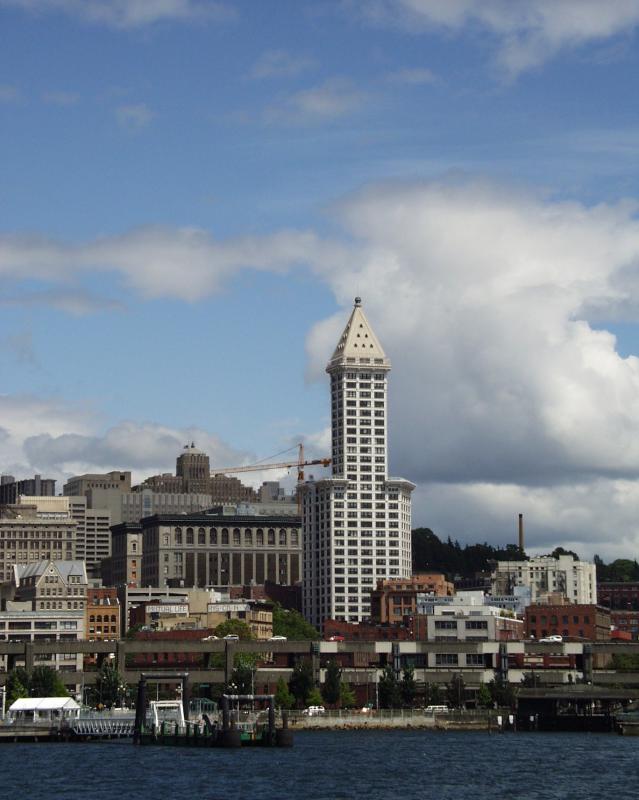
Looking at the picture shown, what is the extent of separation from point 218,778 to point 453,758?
112ft

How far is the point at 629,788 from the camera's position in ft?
470

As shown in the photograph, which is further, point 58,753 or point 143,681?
point 143,681

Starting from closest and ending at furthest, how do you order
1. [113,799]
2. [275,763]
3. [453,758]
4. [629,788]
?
[113,799], [629,788], [275,763], [453,758]

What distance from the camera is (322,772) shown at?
154m

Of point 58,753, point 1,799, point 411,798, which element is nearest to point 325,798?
point 411,798

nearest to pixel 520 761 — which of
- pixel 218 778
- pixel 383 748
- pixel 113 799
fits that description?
pixel 383 748

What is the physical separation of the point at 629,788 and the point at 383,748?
163ft

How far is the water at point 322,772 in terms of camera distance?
137 m

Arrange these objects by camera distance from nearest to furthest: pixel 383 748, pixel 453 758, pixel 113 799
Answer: pixel 113 799 → pixel 453 758 → pixel 383 748

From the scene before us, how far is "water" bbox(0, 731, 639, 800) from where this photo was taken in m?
137

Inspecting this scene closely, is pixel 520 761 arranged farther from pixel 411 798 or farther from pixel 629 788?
pixel 411 798

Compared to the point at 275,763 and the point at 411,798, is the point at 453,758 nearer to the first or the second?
the point at 275,763

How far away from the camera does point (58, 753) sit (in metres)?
180

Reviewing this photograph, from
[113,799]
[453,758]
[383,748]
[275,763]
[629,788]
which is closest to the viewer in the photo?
[113,799]
